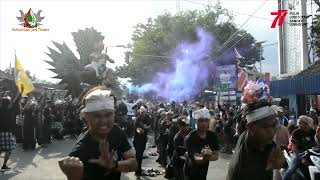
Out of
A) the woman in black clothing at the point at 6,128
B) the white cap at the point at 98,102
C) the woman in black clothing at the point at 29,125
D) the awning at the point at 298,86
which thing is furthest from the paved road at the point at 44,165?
the white cap at the point at 98,102

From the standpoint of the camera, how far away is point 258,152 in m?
3.94

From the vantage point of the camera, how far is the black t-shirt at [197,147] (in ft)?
21.6

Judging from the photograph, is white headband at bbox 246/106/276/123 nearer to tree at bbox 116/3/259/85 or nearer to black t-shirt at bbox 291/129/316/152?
black t-shirt at bbox 291/129/316/152

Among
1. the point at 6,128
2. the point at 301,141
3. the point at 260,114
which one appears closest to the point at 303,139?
the point at 301,141

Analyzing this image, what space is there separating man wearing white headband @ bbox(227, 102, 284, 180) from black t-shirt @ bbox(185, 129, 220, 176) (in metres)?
2.57

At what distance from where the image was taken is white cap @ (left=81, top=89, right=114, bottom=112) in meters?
3.50

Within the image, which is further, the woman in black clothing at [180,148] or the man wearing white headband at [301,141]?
the man wearing white headband at [301,141]

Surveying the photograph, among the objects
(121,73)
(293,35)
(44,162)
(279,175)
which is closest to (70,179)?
(279,175)

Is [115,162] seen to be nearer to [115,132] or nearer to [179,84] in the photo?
[115,132]

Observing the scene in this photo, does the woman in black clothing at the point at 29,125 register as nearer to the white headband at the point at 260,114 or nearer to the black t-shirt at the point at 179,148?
the black t-shirt at the point at 179,148

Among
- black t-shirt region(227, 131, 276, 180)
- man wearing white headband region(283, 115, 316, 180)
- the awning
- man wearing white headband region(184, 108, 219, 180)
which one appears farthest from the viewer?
the awning

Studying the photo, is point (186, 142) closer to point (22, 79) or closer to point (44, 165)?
point (44, 165)

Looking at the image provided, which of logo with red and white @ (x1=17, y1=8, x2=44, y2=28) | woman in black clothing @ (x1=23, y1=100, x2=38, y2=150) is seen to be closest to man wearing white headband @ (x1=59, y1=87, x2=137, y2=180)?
woman in black clothing @ (x1=23, y1=100, x2=38, y2=150)

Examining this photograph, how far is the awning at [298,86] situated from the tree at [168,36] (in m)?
21.7
